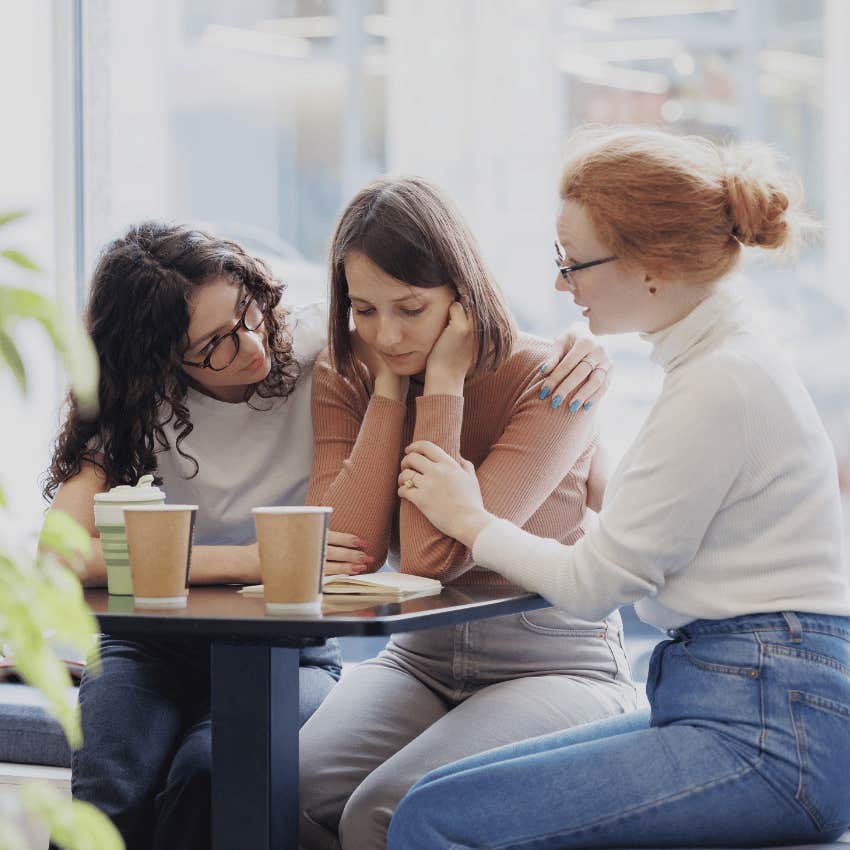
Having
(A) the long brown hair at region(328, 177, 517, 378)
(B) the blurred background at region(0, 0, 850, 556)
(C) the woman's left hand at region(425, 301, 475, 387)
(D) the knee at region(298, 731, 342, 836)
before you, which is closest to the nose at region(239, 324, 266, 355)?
(A) the long brown hair at region(328, 177, 517, 378)

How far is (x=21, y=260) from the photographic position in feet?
1.86

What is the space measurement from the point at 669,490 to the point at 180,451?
84 centimetres

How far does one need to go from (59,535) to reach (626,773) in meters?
0.86

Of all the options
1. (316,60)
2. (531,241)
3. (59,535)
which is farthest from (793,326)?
(59,535)

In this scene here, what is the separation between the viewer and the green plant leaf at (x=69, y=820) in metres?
0.53

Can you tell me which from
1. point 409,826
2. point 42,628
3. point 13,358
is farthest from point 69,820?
point 409,826

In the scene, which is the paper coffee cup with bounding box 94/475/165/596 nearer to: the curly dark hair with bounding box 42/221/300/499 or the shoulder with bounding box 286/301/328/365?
the curly dark hair with bounding box 42/221/300/499

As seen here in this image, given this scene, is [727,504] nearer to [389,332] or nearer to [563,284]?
[563,284]

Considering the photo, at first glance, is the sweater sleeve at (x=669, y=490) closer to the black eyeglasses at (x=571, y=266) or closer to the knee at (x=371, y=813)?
the black eyeglasses at (x=571, y=266)

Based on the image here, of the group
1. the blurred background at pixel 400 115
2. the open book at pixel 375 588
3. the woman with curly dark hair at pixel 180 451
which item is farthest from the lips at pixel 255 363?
the blurred background at pixel 400 115

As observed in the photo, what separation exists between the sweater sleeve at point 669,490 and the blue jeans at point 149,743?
0.61m

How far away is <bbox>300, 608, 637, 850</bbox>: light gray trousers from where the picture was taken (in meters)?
1.57

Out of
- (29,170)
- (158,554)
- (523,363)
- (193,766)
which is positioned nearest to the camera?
(158,554)

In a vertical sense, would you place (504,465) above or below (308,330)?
below
